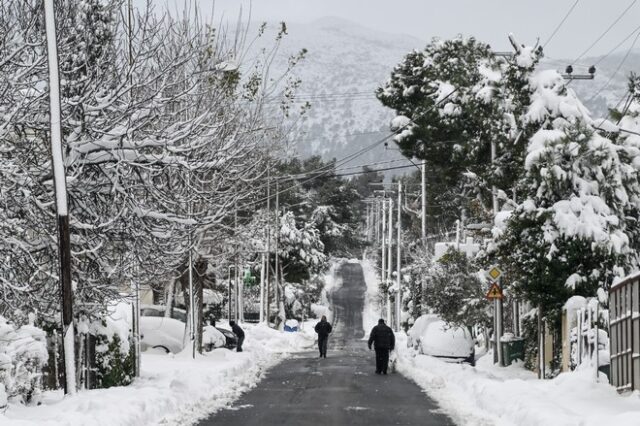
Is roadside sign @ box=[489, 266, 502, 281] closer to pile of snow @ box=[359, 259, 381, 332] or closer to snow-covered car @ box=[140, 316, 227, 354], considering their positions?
snow-covered car @ box=[140, 316, 227, 354]

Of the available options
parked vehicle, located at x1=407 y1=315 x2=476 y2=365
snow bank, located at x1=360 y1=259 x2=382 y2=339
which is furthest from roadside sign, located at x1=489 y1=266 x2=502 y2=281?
snow bank, located at x1=360 y1=259 x2=382 y2=339

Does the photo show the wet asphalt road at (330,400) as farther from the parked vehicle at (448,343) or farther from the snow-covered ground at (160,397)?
the parked vehicle at (448,343)

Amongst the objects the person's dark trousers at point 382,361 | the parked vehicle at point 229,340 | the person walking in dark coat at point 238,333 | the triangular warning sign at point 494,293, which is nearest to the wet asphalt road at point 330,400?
the person's dark trousers at point 382,361

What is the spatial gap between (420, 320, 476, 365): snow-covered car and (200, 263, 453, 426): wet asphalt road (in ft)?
6.69

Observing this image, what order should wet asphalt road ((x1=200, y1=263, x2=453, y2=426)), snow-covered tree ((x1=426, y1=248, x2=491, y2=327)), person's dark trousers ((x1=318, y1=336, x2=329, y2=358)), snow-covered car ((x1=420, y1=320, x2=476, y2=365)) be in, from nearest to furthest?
wet asphalt road ((x1=200, y1=263, x2=453, y2=426))
snow-covered car ((x1=420, y1=320, x2=476, y2=365))
snow-covered tree ((x1=426, y1=248, x2=491, y2=327))
person's dark trousers ((x1=318, y1=336, x2=329, y2=358))

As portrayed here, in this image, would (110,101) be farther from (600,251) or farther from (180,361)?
(180,361)

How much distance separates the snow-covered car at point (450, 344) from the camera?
33.1 meters

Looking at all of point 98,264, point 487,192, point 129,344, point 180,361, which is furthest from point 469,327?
point 98,264

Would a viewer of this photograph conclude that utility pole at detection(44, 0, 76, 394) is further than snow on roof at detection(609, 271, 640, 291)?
No

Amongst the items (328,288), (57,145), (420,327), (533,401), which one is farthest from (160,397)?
(328,288)

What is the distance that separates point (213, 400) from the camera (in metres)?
19.9

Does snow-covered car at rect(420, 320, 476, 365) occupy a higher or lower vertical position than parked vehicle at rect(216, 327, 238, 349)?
higher

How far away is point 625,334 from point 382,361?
13.0m

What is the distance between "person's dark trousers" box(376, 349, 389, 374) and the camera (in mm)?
29438
